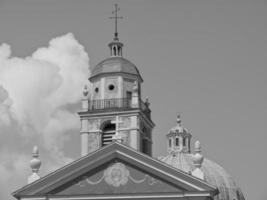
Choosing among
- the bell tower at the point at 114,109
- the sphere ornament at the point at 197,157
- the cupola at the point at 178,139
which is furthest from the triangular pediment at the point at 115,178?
the cupola at the point at 178,139

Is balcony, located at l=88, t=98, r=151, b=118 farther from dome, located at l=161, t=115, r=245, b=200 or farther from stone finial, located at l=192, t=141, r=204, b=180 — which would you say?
dome, located at l=161, t=115, r=245, b=200

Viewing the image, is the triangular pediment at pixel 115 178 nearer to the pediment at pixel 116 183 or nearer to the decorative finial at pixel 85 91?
the pediment at pixel 116 183

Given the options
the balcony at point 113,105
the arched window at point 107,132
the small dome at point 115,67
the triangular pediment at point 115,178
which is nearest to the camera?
the triangular pediment at point 115,178

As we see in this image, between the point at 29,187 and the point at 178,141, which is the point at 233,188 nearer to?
the point at 178,141

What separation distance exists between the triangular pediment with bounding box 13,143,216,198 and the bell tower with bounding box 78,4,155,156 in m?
5.66

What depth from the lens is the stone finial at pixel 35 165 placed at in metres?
42.3

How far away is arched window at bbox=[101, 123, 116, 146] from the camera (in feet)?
156

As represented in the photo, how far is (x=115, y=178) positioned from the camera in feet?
135

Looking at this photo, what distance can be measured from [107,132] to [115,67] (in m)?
4.00

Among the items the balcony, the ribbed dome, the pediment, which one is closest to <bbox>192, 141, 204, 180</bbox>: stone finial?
the pediment

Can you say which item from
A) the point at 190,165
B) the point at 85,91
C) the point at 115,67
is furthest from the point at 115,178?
the point at 190,165

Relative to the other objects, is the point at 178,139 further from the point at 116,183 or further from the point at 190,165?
the point at 116,183

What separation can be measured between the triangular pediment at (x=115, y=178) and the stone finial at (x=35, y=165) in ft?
1.84

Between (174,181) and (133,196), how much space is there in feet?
6.93
